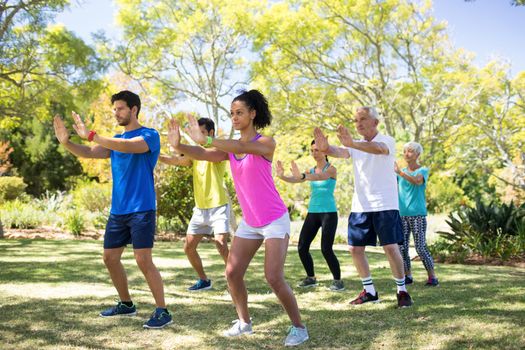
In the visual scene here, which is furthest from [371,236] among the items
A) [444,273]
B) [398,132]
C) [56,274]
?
[398,132]

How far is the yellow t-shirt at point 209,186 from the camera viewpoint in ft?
20.8

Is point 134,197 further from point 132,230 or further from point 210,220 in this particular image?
point 210,220

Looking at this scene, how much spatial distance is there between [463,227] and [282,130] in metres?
9.92

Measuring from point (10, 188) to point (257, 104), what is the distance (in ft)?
62.4

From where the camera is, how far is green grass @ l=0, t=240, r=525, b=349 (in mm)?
4074

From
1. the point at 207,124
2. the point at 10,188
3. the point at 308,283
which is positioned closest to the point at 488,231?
the point at 308,283

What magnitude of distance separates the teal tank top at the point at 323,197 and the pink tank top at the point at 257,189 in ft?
8.08

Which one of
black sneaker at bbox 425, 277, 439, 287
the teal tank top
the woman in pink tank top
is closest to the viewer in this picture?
the woman in pink tank top

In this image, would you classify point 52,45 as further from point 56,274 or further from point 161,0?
point 56,274

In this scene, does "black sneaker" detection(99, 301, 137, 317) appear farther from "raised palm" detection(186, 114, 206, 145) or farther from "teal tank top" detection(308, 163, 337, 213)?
"teal tank top" detection(308, 163, 337, 213)

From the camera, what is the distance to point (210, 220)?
6320mm

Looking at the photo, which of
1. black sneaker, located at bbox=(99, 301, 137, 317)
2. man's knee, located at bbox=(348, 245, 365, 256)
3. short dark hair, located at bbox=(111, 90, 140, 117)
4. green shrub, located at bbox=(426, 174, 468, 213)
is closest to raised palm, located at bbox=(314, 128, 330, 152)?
man's knee, located at bbox=(348, 245, 365, 256)

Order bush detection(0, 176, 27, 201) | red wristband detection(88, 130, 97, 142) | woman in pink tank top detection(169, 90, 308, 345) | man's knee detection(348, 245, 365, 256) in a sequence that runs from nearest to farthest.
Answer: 1. woman in pink tank top detection(169, 90, 308, 345)
2. red wristband detection(88, 130, 97, 142)
3. man's knee detection(348, 245, 365, 256)
4. bush detection(0, 176, 27, 201)

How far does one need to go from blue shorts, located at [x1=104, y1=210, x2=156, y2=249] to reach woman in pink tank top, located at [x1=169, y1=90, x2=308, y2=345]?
0.83 meters
